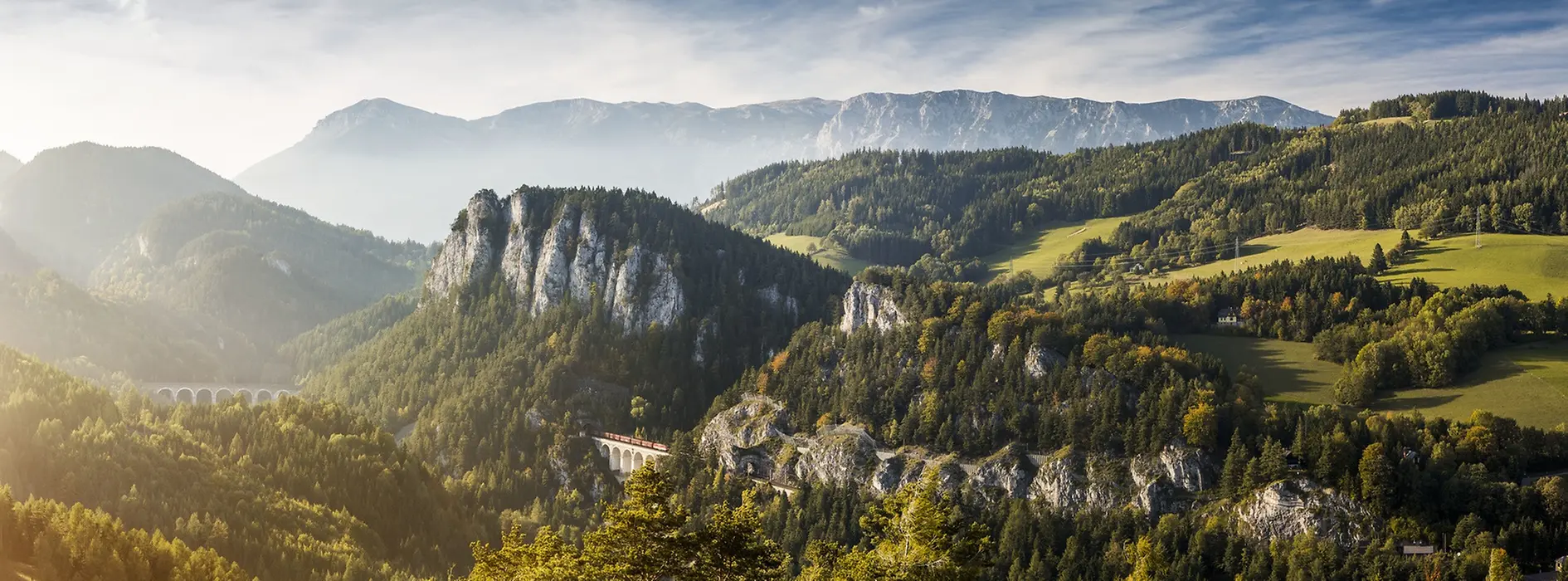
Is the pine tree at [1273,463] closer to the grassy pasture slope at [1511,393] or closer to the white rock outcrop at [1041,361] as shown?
the grassy pasture slope at [1511,393]

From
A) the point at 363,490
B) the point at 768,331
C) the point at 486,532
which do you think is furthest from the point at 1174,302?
the point at 363,490

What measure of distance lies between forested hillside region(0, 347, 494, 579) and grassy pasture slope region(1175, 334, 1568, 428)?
307 ft

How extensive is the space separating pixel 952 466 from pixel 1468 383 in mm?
58867

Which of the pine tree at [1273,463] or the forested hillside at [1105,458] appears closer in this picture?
the forested hillside at [1105,458]

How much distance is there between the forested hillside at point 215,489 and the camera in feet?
266

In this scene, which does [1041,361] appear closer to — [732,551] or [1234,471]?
[1234,471]

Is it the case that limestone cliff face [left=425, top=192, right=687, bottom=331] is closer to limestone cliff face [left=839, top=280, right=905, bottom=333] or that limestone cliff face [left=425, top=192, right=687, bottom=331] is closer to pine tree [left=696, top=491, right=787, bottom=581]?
limestone cliff face [left=839, top=280, right=905, bottom=333]

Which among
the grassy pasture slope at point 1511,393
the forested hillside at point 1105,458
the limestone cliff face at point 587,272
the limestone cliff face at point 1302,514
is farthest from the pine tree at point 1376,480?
the limestone cliff face at point 587,272

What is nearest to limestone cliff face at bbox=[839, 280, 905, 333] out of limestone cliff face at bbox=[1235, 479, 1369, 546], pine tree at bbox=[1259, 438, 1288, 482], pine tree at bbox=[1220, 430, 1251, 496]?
pine tree at bbox=[1220, 430, 1251, 496]

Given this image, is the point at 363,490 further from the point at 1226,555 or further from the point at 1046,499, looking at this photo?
the point at 1226,555

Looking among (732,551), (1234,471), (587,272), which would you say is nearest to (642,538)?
(732,551)

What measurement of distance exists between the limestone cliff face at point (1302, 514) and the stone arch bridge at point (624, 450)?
75.3 m

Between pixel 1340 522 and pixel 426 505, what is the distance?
92398mm

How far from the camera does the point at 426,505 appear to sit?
397ft
